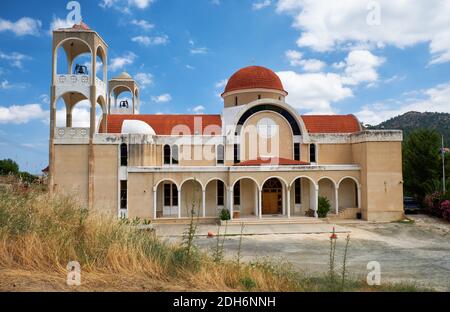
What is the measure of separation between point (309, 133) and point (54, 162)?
1943 centimetres

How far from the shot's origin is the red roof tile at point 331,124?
2742 cm

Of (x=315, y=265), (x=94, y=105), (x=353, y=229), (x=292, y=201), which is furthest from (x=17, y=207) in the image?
(x=292, y=201)

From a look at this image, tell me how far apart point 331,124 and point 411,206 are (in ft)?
30.8

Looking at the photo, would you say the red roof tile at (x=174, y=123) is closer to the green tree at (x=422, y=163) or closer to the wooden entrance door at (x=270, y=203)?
the wooden entrance door at (x=270, y=203)

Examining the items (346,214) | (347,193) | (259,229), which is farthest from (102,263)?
(347,193)

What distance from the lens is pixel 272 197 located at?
24.5 meters

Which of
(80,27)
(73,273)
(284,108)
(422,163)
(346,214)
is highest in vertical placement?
(80,27)

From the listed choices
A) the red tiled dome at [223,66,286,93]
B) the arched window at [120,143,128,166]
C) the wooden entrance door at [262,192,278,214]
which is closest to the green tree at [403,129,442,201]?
the wooden entrance door at [262,192,278,214]

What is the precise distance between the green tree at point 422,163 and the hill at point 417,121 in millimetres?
58839

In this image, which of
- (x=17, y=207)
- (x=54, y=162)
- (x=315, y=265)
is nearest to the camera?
(x=17, y=207)

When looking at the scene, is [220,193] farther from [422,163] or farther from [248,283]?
[248,283]

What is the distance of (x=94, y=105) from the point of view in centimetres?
2239

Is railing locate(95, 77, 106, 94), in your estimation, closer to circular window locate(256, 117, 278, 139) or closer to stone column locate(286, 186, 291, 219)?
circular window locate(256, 117, 278, 139)
